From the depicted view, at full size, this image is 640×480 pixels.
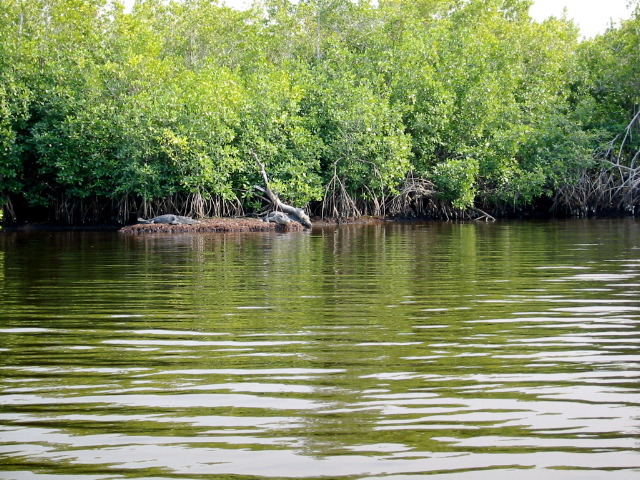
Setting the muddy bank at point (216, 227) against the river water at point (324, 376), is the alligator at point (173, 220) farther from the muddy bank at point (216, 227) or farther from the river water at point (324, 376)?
the river water at point (324, 376)

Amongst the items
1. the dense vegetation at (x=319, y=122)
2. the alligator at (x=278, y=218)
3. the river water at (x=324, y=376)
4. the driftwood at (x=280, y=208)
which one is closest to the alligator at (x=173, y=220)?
the dense vegetation at (x=319, y=122)

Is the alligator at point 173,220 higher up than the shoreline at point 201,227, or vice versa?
the alligator at point 173,220

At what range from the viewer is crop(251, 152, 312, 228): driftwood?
25.0 metres

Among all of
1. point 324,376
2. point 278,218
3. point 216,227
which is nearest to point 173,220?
point 216,227

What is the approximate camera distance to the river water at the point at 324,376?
3.45 metres

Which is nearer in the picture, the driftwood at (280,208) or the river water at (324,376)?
the river water at (324,376)

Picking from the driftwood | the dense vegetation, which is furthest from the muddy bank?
the dense vegetation

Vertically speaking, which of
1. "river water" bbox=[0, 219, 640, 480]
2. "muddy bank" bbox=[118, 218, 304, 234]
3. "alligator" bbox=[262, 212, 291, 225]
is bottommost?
"river water" bbox=[0, 219, 640, 480]

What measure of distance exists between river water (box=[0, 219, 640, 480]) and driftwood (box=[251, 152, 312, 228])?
14.3 meters

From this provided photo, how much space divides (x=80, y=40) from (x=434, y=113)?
12.0m

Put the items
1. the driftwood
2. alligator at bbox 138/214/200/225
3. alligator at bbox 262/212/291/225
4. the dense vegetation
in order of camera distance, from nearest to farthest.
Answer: alligator at bbox 138/214/200/225, alligator at bbox 262/212/291/225, the driftwood, the dense vegetation

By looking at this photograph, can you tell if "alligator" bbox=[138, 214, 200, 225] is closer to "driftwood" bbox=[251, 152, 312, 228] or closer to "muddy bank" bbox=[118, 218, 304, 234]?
"muddy bank" bbox=[118, 218, 304, 234]

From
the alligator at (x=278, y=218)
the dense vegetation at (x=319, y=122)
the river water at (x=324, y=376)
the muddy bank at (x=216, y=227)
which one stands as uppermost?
the dense vegetation at (x=319, y=122)

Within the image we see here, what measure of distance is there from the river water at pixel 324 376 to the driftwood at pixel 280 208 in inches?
562
